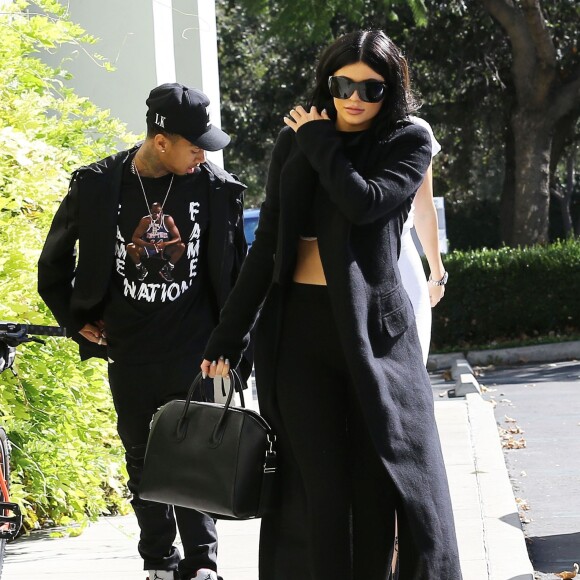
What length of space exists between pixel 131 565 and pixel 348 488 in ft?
7.65

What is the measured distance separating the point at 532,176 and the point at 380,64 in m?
17.8

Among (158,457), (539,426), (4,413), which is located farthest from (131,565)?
(539,426)

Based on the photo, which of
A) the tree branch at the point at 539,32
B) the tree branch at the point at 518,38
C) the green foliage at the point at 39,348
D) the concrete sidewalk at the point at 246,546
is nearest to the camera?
the concrete sidewalk at the point at 246,546

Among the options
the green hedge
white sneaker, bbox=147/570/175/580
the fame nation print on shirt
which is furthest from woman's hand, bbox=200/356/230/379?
the green hedge

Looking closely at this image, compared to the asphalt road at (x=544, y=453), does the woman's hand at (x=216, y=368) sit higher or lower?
higher

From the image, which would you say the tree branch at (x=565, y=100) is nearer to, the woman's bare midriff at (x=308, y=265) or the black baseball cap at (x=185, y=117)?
the black baseball cap at (x=185, y=117)

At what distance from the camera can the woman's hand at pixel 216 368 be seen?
355 centimetres

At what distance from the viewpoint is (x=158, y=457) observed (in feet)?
11.8

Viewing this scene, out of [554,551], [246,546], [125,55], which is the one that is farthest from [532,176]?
[246,546]

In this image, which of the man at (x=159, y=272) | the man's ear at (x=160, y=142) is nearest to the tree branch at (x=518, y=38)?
the man at (x=159, y=272)

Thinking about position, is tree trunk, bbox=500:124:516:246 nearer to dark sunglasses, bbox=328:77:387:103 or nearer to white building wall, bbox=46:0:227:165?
white building wall, bbox=46:0:227:165

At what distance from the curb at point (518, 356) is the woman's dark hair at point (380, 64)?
12.4 meters

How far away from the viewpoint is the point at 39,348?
5641 mm

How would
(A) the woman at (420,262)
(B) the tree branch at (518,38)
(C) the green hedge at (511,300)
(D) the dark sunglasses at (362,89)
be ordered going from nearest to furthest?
1. (D) the dark sunglasses at (362,89)
2. (A) the woman at (420,262)
3. (C) the green hedge at (511,300)
4. (B) the tree branch at (518,38)
